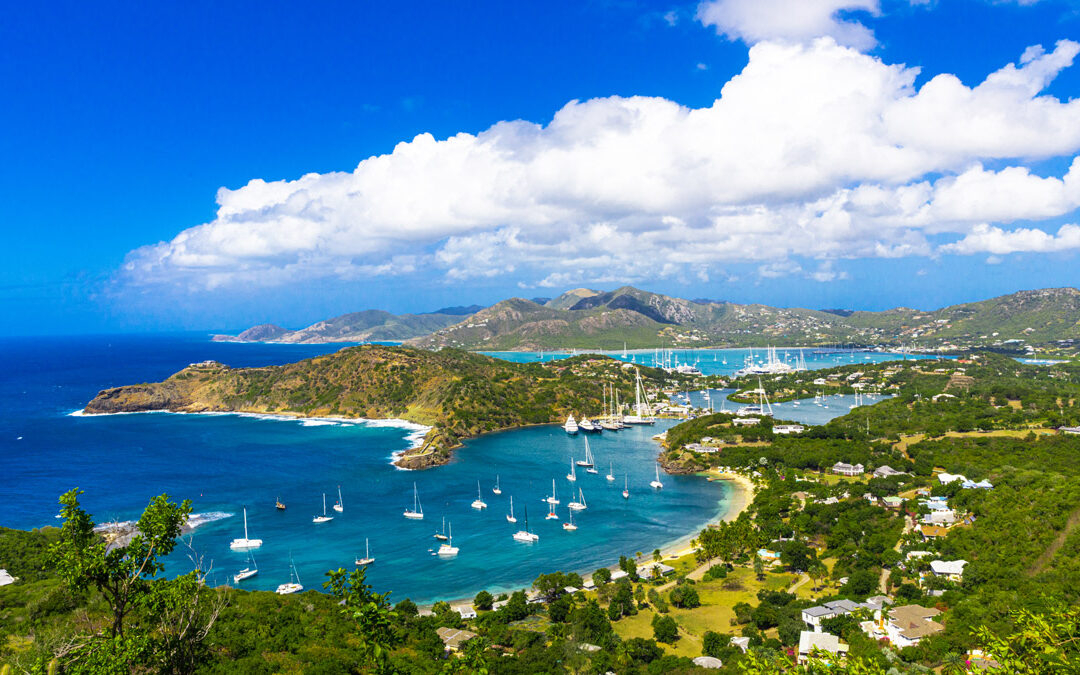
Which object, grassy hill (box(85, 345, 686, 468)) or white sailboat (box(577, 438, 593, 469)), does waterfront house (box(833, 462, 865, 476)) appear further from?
grassy hill (box(85, 345, 686, 468))

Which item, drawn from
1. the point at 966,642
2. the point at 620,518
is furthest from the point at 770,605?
the point at 620,518

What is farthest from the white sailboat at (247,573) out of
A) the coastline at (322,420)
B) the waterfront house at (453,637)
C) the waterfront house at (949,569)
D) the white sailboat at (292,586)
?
the waterfront house at (949,569)

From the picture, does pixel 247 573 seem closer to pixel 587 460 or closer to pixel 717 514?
pixel 717 514

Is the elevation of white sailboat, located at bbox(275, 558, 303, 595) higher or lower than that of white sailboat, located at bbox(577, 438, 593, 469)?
higher

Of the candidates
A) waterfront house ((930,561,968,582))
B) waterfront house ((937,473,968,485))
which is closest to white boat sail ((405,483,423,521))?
waterfront house ((930,561,968,582))

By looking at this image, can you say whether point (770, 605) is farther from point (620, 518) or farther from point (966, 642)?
point (620, 518)

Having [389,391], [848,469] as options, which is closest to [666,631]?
[848,469]
